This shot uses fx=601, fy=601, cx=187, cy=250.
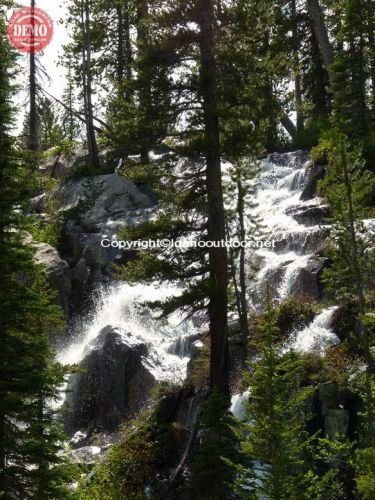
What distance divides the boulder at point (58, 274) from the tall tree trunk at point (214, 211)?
411 inches

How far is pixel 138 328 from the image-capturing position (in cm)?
2145

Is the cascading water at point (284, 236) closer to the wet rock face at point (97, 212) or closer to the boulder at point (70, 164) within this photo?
the wet rock face at point (97, 212)

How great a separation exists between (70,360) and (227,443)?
11.1 m

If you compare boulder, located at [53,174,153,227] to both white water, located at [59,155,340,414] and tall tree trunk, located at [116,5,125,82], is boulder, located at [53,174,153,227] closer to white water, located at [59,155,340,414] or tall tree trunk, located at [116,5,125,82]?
white water, located at [59,155,340,414]

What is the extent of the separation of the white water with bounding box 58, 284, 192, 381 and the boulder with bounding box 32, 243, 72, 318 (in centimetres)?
128

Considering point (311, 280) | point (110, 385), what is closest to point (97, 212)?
point (110, 385)

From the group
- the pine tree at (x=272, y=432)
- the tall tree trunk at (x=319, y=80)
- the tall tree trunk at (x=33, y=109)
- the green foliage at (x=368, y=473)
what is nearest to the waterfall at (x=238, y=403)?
the green foliage at (x=368, y=473)

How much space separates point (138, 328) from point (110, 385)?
3.66 metres

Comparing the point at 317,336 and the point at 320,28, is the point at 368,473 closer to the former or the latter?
the point at 317,336

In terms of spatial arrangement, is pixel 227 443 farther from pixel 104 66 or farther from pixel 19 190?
pixel 104 66

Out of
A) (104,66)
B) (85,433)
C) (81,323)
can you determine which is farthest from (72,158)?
(85,433)

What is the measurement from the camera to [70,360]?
69.0 feet

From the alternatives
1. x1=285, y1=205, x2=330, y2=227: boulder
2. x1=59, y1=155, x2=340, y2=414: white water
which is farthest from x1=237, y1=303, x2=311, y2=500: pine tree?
x1=285, y1=205, x2=330, y2=227: boulder

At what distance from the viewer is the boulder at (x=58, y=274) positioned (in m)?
23.3
